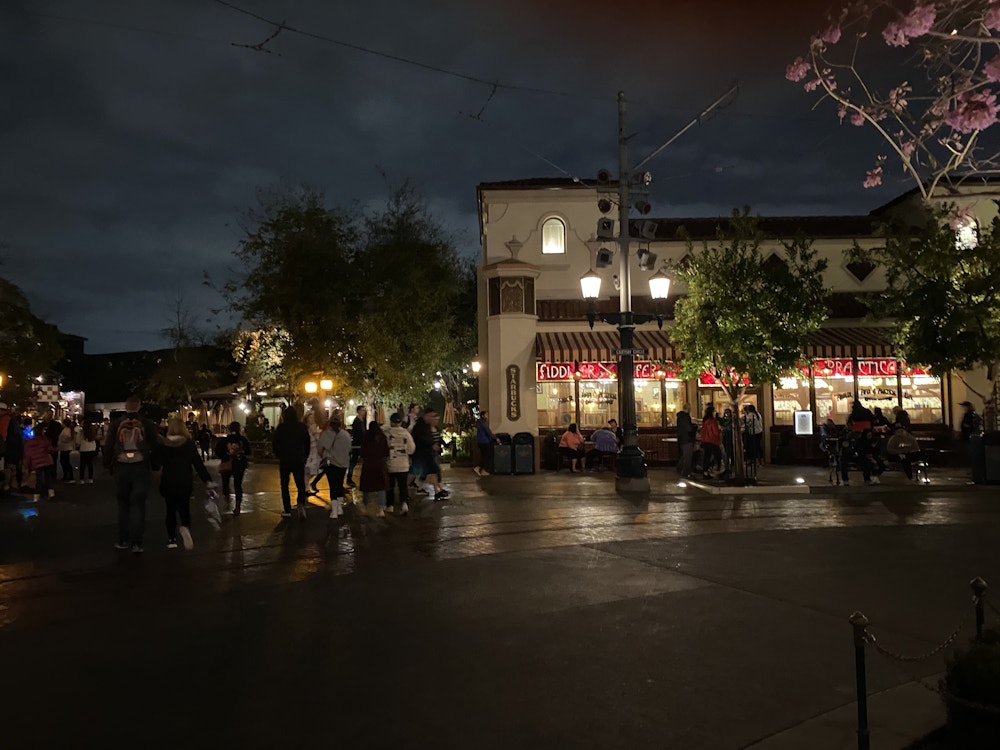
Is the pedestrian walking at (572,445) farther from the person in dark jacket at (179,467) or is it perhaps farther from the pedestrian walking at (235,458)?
the person in dark jacket at (179,467)

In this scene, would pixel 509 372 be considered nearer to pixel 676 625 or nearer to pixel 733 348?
pixel 733 348

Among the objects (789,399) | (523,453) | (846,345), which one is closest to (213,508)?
(523,453)

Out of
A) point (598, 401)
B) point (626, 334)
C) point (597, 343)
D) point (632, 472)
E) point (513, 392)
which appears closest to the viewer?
point (632, 472)

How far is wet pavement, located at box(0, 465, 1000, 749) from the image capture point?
5.01 meters

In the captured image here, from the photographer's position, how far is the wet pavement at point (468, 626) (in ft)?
16.4

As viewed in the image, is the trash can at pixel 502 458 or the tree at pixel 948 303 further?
the trash can at pixel 502 458

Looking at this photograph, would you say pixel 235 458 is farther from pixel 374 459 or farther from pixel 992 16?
pixel 992 16

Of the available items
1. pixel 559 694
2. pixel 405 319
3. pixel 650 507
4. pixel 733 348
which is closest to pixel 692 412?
pixel 733 348

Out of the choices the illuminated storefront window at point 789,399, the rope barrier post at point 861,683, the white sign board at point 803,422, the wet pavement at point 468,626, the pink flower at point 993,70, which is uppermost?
the pink flower at point 993,70

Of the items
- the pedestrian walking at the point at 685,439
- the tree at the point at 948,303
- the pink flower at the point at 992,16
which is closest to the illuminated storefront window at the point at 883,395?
the tree at the point at 948,303

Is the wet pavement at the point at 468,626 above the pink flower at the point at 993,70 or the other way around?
the other way around

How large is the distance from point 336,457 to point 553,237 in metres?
14.8

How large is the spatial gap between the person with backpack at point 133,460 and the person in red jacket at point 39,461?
24.5 feet

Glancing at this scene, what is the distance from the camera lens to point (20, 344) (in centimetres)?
3309
